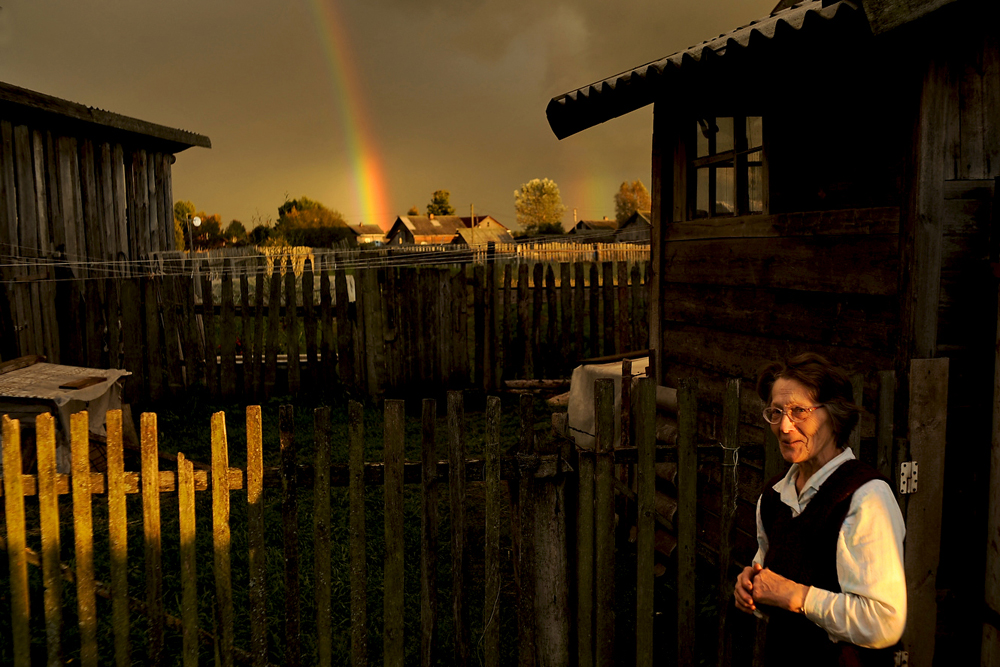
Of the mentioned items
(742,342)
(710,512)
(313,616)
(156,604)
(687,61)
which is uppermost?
(687,61)

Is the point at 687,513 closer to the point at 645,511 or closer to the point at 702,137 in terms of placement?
the point at 645,511

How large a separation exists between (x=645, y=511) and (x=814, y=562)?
124 centimetres

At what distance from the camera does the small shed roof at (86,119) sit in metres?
8.29

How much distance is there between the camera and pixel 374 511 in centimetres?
602

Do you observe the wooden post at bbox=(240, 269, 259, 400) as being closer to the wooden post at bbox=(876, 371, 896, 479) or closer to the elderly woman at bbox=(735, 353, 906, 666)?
the wooden post at bbox=(876, 371, 896, 479)

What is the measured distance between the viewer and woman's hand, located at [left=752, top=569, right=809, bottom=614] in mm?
1914

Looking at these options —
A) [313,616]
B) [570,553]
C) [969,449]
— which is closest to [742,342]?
[969,449]

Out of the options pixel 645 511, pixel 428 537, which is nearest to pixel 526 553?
pixel 428 537

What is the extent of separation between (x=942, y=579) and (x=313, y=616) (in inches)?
133

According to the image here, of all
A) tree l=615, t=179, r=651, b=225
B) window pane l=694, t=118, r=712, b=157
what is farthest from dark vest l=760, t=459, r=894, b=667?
tree l=615, t=179, r=651, b=225

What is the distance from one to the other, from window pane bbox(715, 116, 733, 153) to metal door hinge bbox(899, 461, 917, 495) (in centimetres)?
261

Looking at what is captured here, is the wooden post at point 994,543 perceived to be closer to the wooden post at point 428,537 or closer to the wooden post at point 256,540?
the wooden post at point 428,537

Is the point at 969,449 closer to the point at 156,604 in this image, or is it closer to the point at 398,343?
the point at 156,604

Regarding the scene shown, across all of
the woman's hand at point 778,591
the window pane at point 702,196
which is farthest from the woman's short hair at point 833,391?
the window pane at point 702,196
